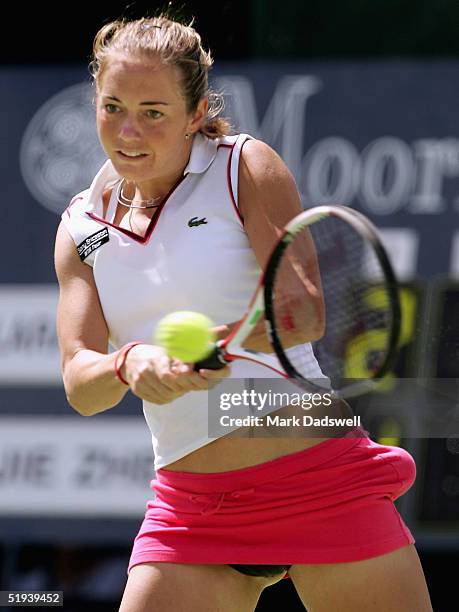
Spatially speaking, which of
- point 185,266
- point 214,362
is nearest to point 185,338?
point 214,362

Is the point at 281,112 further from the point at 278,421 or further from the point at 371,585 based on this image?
the point at 371,585

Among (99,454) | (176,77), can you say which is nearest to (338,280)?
(176,77)

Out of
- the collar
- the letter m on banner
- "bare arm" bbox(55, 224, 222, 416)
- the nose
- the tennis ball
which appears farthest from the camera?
the letter m on banner

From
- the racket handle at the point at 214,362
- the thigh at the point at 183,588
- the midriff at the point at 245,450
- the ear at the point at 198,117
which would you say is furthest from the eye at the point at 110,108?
the thigh at the point at 183,588

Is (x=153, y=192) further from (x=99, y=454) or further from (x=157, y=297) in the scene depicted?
(x=99, y=454)

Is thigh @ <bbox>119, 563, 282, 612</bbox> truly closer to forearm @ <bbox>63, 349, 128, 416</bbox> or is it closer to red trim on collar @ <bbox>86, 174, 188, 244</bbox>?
forearm @ <bbox>63, 349, 128, 416</bbox>

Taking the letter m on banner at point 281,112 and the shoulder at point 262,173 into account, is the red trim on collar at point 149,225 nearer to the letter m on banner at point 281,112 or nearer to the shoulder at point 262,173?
the shoulder at point 262,173

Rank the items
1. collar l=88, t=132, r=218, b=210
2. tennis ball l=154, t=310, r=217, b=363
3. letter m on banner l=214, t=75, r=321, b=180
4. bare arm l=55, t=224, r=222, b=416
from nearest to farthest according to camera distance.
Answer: tennis ball l=154, t=310, r=217, b=363 → bare arm l=55, t=224, r=222, b=416 → collar l=88, t=132, r=218, b=210 → letter m on banner l=214, t=75, r=321, b=180

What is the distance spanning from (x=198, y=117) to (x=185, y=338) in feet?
1.80

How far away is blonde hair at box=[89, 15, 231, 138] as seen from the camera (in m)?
2.51

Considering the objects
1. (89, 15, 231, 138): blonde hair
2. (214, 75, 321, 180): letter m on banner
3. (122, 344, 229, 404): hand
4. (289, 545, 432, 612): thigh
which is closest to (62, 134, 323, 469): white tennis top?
(89, 15, 231, 138): blonde hair

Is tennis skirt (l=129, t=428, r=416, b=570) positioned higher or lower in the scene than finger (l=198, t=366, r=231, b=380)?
lower

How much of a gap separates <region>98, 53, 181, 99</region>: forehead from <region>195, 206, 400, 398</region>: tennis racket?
1.20 feet

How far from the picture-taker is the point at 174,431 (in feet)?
8.49
